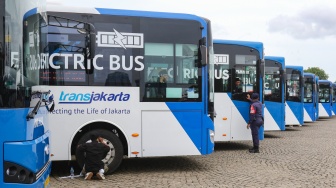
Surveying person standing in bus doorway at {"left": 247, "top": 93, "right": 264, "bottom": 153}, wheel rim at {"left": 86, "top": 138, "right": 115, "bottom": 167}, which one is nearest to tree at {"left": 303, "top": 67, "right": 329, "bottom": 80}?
person standing in bus doorway at {"left": 247, "top": 93, "right": 264, "bottom": 153}

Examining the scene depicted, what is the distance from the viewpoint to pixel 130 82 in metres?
8.23

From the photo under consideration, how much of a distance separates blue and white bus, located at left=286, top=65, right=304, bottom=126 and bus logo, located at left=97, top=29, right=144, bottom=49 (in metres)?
12.8

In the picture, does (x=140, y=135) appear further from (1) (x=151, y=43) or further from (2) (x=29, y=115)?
(2) (x=29, y=115)

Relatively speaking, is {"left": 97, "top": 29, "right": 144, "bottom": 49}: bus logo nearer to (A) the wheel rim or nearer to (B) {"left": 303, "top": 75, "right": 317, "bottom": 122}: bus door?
(A) the wheel rim

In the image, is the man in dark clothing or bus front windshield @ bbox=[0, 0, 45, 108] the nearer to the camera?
bus front windshield @ bbox=[0, 0, 45, 108]

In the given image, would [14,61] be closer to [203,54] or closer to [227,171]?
[203,54]

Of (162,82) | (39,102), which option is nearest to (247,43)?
(162,82)

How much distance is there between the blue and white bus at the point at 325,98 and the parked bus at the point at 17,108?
29.5 metres

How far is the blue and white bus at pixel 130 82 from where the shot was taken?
793 centimetres

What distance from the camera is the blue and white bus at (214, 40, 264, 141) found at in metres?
12.2

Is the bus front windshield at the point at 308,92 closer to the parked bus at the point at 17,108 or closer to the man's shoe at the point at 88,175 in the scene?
the man's shoe at the point at 88,175

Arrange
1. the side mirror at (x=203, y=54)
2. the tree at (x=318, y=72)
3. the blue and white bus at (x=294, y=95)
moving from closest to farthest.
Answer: the side mirror at (x=203, y=54) → the blue and white bus at (x=294, y=95) → the tree at (x=318, y=72)

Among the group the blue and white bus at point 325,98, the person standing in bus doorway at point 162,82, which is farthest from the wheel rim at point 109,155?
the blue and white bus at point 325,98

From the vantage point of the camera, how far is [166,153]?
332 inches
